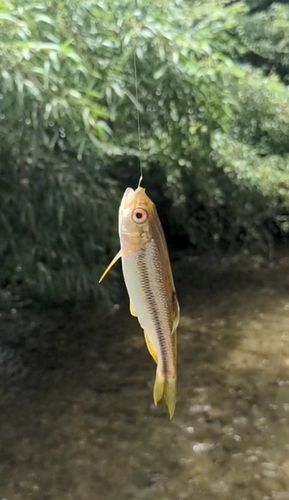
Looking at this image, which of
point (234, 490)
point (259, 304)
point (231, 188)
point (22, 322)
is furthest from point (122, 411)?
point (231, 188)

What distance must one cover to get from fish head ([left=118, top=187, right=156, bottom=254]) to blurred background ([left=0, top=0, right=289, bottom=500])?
3.29ft

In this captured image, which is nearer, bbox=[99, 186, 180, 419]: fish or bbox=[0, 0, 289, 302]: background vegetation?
bbox=[99, 186, 180, 419]: fish

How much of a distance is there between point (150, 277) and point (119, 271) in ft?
8.35

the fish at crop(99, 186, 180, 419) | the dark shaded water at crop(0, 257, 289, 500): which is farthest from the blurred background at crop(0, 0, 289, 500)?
the fish at crop(99, 186, 180, 419)

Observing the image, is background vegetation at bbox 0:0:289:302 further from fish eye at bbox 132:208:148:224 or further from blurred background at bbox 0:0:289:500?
fish eye at bbox 132:208:148:224

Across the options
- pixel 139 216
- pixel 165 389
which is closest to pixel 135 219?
pixel 139 216

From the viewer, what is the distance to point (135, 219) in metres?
1.00

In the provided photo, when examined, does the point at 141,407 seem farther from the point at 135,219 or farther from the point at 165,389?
the point at 135,219

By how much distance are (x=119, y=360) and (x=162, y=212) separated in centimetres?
138

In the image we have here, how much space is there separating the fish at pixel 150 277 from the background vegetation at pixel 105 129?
1.54 metres

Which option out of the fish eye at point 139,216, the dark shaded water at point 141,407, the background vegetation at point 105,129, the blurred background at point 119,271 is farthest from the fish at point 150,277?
the background vegetation at point 105,129

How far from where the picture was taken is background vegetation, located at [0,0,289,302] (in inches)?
101

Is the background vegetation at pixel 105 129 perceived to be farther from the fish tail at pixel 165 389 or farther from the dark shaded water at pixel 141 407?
the fish tail at pixel 165 389

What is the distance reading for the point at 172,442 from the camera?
2.44m
